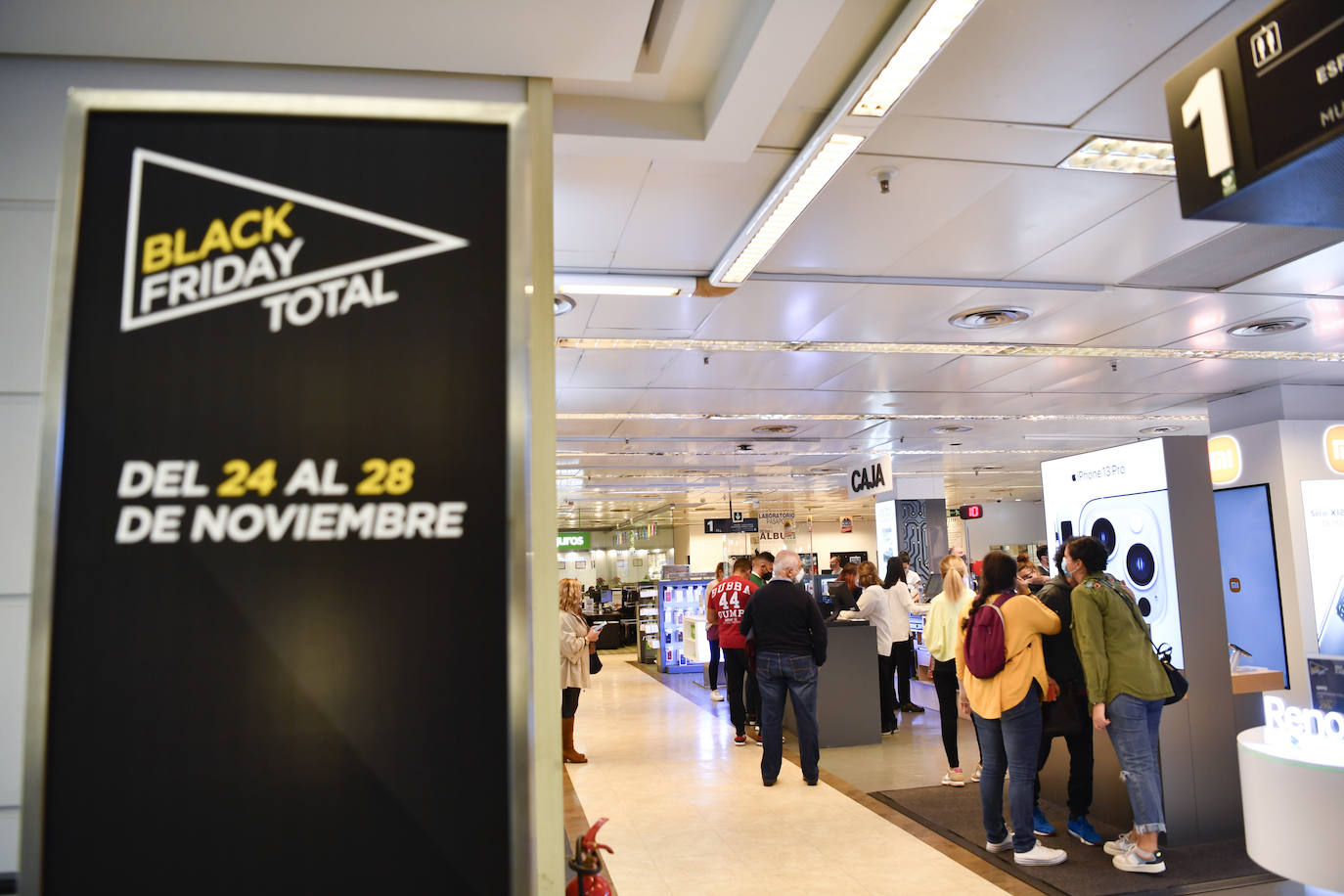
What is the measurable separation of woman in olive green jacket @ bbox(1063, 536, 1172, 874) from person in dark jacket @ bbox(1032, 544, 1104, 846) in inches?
7.5

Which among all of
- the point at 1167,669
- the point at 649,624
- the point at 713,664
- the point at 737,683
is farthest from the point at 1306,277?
the point at 649,624

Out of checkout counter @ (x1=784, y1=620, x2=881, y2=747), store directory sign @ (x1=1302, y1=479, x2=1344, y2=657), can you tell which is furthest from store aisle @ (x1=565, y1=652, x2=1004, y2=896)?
store directory sign @ (x1=1302, y1=479, x2=1344, y2=657)

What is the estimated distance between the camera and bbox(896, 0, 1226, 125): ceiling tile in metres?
3.17

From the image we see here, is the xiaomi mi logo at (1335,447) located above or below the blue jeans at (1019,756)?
above

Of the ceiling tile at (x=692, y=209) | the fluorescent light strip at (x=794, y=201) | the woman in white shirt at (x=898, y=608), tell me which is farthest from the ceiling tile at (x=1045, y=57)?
the woman in white shirt at (x=898, y=608)

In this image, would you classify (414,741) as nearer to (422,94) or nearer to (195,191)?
(195,191)

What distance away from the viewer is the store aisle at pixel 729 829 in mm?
4375

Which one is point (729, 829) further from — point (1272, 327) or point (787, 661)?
point (1272, 327)

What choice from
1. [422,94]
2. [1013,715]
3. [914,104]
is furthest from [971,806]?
[422,94]

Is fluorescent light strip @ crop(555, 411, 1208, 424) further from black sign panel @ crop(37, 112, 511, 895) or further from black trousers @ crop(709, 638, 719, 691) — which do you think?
black sign panel @ crop(37, 112, 511, 895)

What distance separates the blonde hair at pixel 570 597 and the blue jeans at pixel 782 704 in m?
2.08

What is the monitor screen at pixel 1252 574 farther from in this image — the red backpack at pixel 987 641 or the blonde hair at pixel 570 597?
the blonde hair at pixel 570 597

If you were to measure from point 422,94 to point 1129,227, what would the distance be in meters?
4.24

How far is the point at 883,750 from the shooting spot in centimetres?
741
